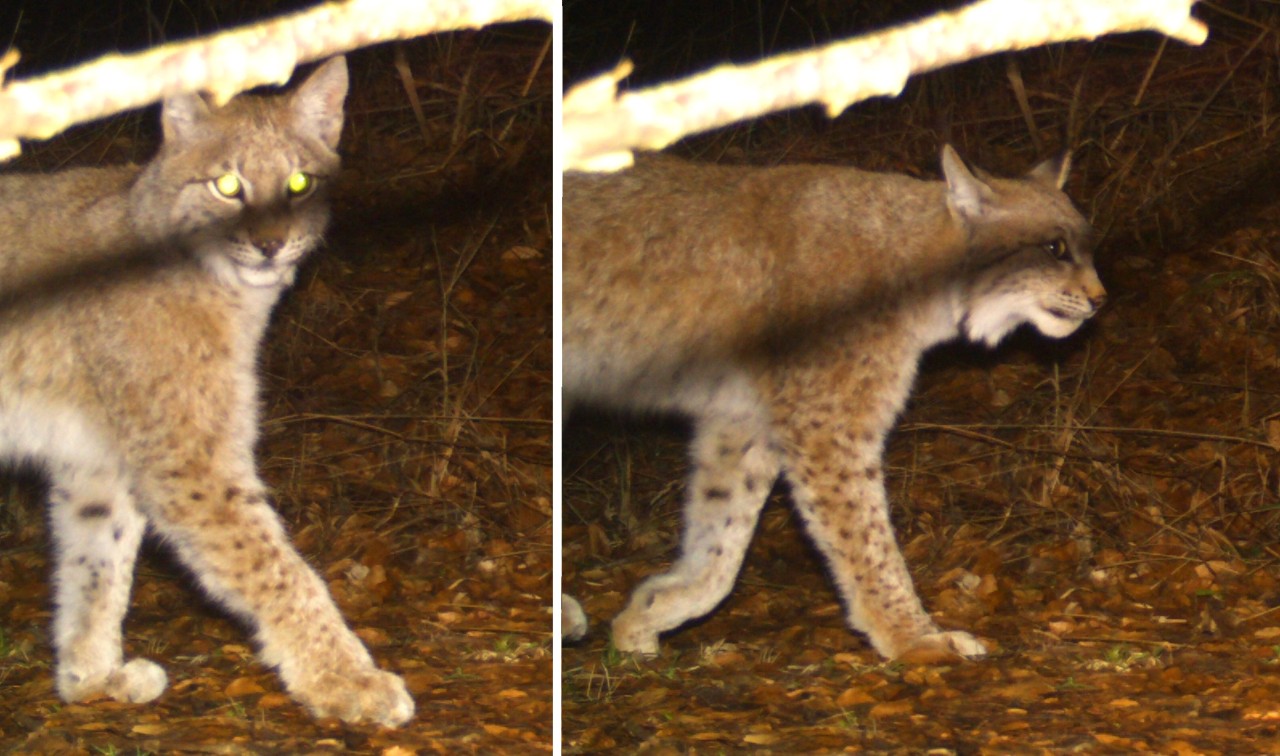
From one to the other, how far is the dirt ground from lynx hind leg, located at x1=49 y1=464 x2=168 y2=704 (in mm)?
1256

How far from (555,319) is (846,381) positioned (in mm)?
591

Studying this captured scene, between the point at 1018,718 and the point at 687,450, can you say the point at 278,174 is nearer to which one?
the point at 687,450

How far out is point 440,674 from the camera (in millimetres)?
2652

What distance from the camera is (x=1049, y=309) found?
2.54 m

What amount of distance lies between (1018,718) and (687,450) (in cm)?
80

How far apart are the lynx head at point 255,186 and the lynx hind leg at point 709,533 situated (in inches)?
34.5

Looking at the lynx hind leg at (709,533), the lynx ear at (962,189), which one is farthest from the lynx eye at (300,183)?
the lynx ear at (962,189)

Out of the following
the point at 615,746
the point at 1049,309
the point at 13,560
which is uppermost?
the point at 1049,309

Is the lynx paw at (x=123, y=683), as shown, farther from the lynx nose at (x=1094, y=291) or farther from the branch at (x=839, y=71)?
the lynx nose at (x=1094, y=291)

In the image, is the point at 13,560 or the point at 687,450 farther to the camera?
the point at 687,450

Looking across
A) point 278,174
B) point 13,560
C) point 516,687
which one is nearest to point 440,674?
point 516,687

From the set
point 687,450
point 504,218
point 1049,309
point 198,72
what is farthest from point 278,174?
point 1049,309

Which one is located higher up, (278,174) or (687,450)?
(278,174)

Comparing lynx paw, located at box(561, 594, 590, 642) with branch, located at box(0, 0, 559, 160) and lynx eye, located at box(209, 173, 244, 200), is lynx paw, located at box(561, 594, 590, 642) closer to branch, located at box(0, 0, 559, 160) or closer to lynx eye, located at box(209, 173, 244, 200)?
lynx eye, located at box(209, 173, 244, 200)
